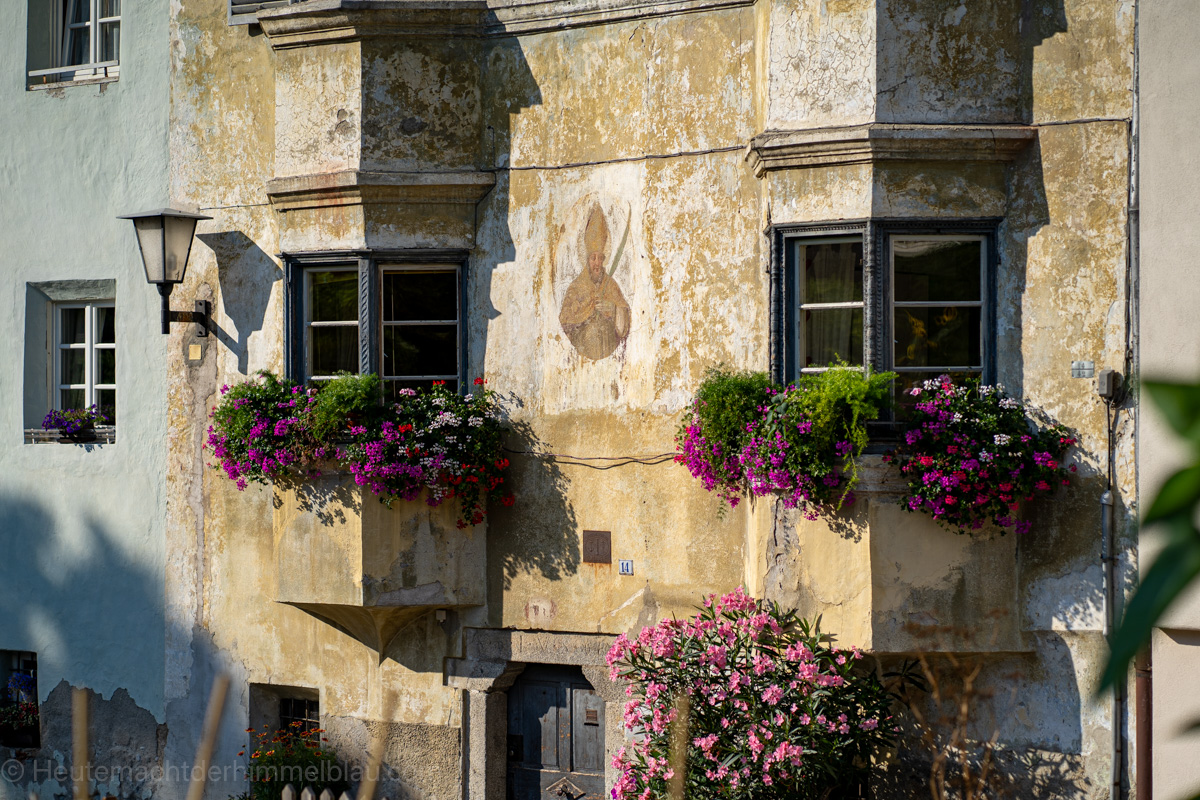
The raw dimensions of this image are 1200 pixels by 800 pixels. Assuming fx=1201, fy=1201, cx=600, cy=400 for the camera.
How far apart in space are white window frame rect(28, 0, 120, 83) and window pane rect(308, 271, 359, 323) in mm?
2917

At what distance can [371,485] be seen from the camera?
346 inches

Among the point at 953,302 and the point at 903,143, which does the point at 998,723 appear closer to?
the point at 953,302

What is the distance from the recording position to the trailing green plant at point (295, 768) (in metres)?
9.48

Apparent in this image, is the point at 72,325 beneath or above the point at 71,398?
Answer: above

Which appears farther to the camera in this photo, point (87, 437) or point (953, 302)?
point (87, 437)

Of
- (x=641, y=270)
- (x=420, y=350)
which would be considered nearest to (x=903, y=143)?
(x=641, y=270)

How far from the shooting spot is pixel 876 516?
7.65m

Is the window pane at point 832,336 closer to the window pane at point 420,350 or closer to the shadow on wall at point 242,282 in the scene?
the window pane at point 420,350

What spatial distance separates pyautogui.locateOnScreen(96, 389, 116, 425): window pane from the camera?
10.7 meters

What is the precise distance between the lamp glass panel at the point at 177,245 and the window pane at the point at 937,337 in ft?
18.4

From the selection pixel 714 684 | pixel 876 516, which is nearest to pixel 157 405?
pixel 714 684

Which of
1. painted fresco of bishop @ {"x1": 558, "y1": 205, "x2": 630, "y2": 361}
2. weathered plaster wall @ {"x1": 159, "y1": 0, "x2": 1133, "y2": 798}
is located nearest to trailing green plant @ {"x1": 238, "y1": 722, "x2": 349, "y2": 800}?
weathered plaster wall @ {"x1": 159, "y1": 0, "x2": 1133, "y2": 798}

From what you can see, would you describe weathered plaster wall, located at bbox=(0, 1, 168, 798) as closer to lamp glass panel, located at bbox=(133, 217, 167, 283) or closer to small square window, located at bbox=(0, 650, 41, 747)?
small square window, located at bbox=(0, 650, 41, 747)

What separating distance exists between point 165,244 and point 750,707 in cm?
585
